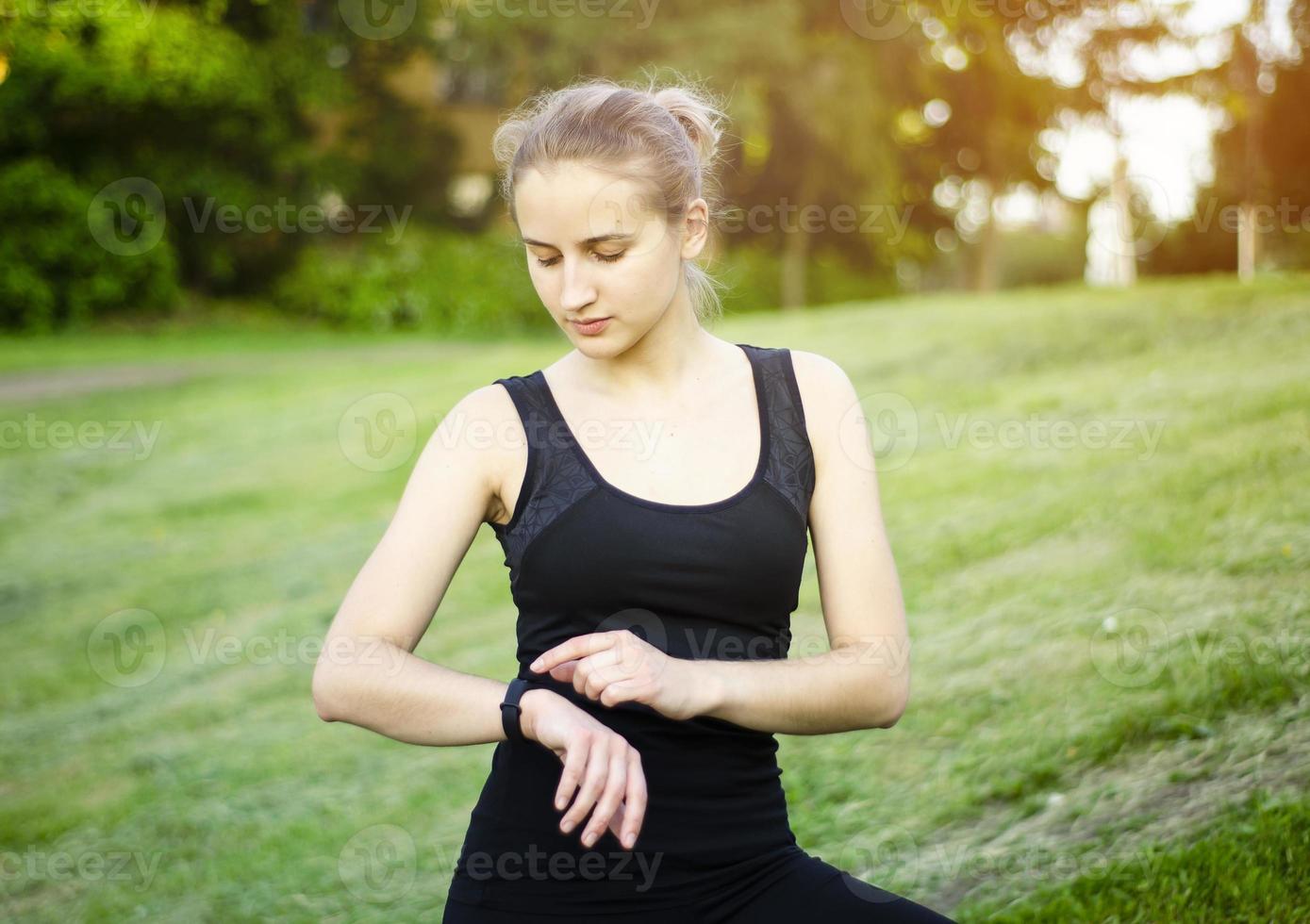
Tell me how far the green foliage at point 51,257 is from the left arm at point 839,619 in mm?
20443

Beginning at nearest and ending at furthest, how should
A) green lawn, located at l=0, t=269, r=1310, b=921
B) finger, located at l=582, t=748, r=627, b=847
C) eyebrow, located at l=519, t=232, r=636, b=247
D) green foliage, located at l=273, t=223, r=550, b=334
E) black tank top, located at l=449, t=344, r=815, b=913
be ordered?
finger, located at l=582, t=748, r=627, b=847 → black tank top, located at l=449, t=344, r=815, b=913 → eyebrow, located at l=519, t=232, r=636, b=247 → green lawn, located at l=0, t=269, r=1310, b=921 → green foliage, located at l=273, t=223, r=550, b=334

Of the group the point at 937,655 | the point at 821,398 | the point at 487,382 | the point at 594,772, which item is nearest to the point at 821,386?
the point at 821,398

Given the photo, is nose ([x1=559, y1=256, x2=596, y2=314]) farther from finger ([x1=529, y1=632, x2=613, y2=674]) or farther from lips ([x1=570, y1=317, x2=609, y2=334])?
finger ([x1=529, y1=632, x2=613, y2=674])

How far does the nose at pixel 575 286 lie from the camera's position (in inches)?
83.8

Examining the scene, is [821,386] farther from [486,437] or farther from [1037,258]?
[1037,258]

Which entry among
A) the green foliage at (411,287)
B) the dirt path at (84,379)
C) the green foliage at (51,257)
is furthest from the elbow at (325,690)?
the green foliage at (411,287)

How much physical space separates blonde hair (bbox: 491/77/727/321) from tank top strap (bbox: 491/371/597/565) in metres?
0.39

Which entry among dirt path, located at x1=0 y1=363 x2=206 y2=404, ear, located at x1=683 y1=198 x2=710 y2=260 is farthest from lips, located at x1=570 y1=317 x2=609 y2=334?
→ dirt path, located at x1=0 y1=363 x2=206 y2=404

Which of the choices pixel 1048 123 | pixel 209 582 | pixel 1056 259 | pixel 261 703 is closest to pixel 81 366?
pixel 209 582

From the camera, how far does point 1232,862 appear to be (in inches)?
125

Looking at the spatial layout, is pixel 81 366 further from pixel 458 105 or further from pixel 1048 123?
pixel 1048 123

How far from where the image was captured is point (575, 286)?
213cm

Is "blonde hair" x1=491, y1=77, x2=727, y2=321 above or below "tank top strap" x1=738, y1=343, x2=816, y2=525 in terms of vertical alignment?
above

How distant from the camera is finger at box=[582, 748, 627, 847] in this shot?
69.1 inches
